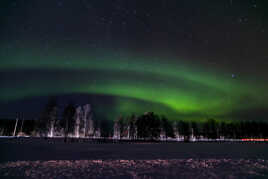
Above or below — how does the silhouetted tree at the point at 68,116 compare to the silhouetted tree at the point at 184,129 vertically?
above

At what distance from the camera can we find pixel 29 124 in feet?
379

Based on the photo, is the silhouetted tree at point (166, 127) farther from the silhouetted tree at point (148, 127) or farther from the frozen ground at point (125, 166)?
the frozen ground at point (125, 166)

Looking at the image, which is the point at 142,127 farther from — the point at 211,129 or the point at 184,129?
the point at 211,129

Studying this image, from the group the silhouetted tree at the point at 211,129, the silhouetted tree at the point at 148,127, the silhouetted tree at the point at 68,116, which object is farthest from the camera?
the silhouetted tree at the point at 211,129

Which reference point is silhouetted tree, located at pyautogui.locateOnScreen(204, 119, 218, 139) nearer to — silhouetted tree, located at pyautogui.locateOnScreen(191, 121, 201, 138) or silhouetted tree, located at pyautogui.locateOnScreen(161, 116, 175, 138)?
silhouetted tree, located at pyautogui.locateOnScreen(191, 121, 201, 138)

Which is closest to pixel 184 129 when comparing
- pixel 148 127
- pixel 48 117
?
pixel 148 127

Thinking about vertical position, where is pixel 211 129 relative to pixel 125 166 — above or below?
below

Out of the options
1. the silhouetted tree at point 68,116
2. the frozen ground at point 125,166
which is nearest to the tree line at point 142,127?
the silhouetted tree at point 68,116

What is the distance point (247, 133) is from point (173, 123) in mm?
57132

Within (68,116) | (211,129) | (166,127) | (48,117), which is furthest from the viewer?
(211,129)

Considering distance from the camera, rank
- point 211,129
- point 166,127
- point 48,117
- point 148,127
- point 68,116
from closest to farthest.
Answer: point 68,116 < point 48,117 < point 148,127 < point 166,127 < point 211,129

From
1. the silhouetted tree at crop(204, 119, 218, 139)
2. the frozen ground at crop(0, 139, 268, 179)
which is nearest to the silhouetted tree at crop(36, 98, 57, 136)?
the frozen ground at crop(0, 139, 268, 179)

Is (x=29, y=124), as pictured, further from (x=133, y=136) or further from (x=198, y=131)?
(x=198, y=131)

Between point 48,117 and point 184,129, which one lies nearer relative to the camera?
point 48,117
